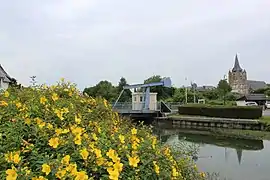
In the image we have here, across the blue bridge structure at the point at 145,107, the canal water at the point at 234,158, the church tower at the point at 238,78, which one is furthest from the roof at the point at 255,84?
the canal water at the point at 234,158

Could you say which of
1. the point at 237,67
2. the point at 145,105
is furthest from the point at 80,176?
the point at 237,67

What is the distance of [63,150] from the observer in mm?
1764

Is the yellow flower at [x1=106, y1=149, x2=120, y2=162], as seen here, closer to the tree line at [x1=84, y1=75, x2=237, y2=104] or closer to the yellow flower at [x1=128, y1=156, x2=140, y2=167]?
the yellow flower at [x1=128, y1=156, x2=140, y2=167]

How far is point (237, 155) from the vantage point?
34.9 ft

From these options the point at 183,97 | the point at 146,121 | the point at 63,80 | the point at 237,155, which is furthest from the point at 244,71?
the point at 63,80

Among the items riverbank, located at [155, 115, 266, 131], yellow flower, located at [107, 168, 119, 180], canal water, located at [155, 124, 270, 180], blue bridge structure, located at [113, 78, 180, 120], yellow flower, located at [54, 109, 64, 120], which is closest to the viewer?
yellow flower, located at [107, 168, 119, 180]

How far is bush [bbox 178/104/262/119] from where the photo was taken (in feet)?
64.6

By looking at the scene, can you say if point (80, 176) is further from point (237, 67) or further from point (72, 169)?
point (237, 67)

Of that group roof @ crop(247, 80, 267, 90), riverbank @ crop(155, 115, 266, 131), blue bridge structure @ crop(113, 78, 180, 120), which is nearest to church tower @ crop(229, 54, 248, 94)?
roof @ crop(247, 80, 267, 90)

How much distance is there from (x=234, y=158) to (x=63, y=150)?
30.6ft

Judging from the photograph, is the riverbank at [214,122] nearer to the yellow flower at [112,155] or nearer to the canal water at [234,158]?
the canal water at [234,158]

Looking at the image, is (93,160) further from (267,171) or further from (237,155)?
(237,155)

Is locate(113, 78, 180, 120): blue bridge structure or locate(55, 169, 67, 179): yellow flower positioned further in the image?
locate(113, 78, 180, 120): blue bridge structure

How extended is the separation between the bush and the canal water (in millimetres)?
6087
